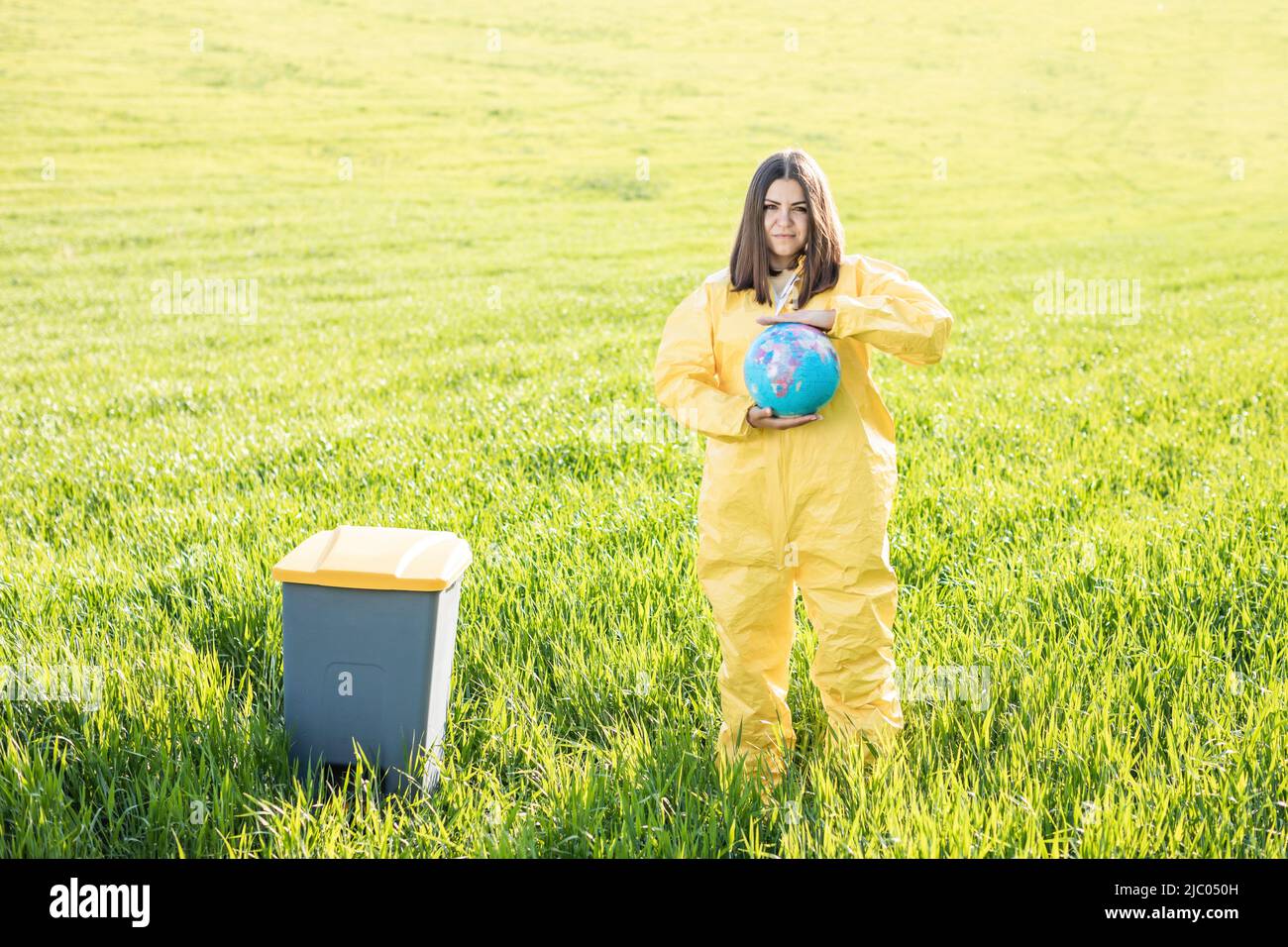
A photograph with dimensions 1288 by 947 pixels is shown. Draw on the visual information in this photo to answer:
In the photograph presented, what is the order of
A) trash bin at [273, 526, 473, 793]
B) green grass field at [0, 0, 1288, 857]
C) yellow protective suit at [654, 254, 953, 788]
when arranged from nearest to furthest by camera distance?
1. green grass field at [0, 0, 1288, 857]
2. trash bin at [273, 526, 473, 793]
3. yellow protective suit at [654, 254, 953, 788]

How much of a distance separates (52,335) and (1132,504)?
14.3 m

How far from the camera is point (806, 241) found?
133 inches

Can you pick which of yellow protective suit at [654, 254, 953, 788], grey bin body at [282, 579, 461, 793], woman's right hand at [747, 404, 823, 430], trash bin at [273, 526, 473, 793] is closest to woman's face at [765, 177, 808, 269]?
yellow protective suit at [654, 254, 953, 788]

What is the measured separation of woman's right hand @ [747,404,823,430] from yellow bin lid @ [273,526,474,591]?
109 cm

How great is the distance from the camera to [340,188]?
3111 cm

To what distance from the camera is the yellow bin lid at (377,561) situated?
313 centimetres

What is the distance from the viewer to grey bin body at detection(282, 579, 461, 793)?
126 inches


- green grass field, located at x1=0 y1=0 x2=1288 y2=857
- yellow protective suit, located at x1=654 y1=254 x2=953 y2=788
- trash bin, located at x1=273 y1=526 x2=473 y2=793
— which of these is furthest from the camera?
yellow protective suit, located at x1=654 y1=254 x2=953 y2=788

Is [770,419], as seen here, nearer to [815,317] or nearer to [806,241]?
[815,317]

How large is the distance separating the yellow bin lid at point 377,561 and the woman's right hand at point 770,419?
43.0 inches

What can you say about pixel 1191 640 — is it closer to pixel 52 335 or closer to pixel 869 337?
pixel 869 337

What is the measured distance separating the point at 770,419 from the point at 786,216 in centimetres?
73

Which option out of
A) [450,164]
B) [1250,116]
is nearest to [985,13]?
[1250,116]

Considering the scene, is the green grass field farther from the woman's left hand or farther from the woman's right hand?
the woman's left hand
